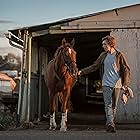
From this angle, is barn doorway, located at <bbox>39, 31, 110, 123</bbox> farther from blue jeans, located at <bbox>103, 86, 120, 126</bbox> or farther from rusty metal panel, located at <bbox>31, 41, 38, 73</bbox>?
blue jeans, located at <bbox>103, 86, 120, 126</bbox>

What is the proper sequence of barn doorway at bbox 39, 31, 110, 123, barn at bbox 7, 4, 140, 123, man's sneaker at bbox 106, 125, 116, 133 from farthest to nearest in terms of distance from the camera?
barn doorway at bbox 39, 31, 110, 123 < barn at bbox 7, 4, 140, 123 < man's sneaker at bbox 106, 125, 116, 133

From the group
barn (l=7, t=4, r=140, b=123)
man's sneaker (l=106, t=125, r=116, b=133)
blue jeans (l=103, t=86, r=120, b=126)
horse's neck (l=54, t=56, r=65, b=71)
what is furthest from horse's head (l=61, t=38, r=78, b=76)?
barn (l=7, t=4, r=140, b=123)

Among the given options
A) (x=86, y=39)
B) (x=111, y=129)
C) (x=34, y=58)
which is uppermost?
(x=86, y=39)

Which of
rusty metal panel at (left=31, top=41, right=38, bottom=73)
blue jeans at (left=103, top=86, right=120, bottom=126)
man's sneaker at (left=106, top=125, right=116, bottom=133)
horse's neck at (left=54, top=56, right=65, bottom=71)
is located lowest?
man's sneaker at (left=106, top=125, right=116, bottom=133)

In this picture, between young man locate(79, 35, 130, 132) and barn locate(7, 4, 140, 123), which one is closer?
young man locate(79, 35, 130, 132)

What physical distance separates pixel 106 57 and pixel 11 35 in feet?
16.9

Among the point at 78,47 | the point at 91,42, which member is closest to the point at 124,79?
the point at 91,42

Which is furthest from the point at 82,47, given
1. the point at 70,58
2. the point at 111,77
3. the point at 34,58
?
Result: the point at 111,77

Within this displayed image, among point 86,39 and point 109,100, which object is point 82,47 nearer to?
point 86,39

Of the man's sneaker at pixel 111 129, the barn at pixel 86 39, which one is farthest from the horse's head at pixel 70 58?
the barn at pixel 86 39

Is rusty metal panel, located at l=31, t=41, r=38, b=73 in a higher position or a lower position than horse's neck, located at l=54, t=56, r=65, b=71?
higher

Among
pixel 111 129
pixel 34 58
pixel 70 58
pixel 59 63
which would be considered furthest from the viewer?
pixel 34 58

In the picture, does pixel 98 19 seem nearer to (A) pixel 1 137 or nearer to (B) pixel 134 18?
(B) pixel 134 18

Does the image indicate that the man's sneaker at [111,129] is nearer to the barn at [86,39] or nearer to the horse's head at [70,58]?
the horse's head at [70,58]
